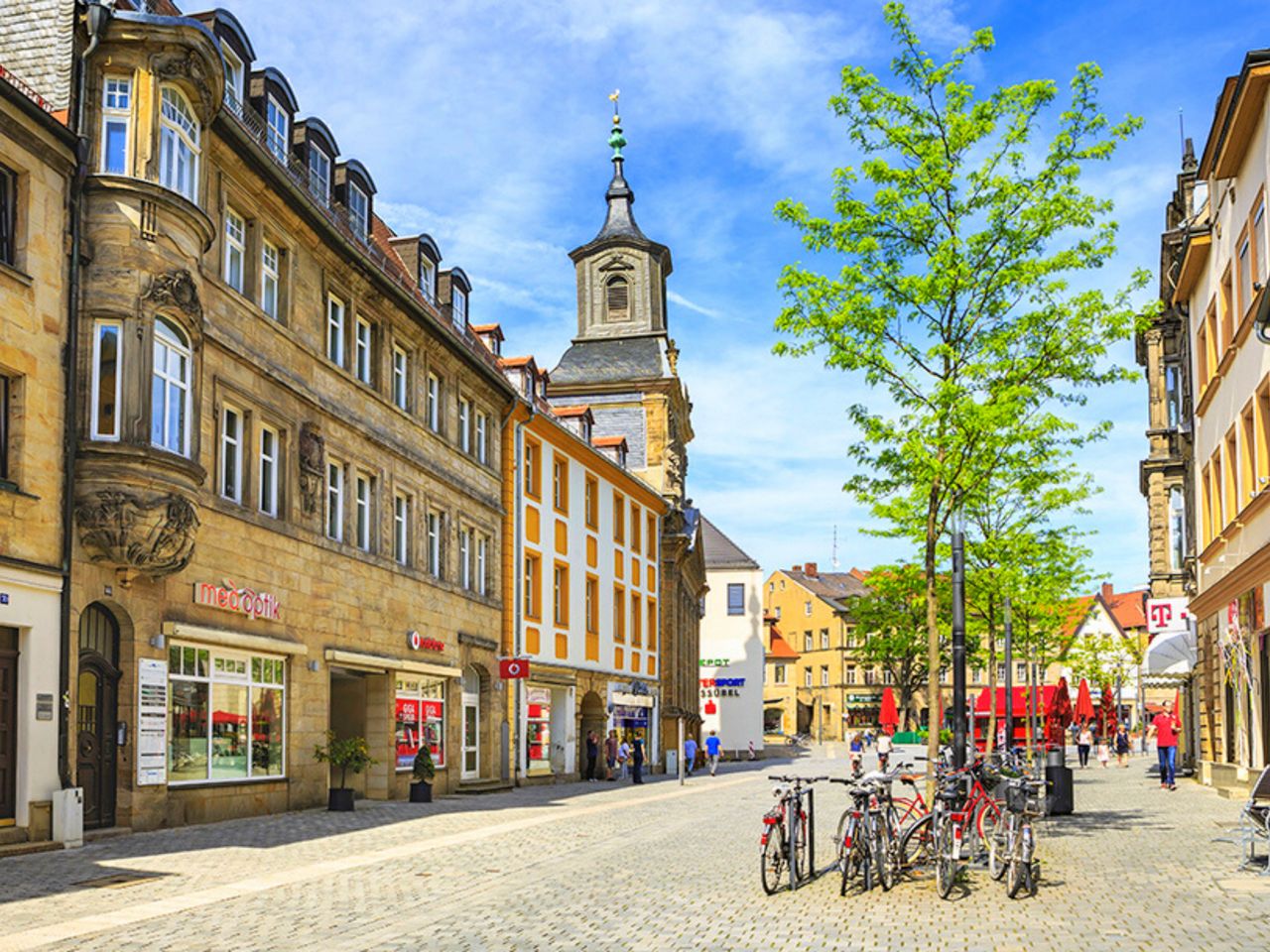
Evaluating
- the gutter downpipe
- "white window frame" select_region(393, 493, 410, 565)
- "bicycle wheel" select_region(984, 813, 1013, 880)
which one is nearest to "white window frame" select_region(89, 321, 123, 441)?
the gutter downpipe

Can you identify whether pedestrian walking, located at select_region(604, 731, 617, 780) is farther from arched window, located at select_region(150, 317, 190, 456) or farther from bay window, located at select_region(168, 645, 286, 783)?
arched window, located at select_region(150, 317, 190, 456)

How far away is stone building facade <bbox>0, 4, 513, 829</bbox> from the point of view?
18.7m

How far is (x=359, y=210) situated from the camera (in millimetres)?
30203

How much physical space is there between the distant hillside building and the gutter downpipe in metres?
62.3

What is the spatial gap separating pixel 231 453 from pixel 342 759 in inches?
224

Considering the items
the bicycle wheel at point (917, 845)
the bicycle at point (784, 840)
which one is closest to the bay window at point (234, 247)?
the bicycle at point (784, 840)

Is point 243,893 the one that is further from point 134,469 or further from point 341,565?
point 341,565

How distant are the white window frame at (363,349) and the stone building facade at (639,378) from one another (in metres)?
29.3

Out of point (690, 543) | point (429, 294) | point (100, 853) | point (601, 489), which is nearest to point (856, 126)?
point (100, 853)

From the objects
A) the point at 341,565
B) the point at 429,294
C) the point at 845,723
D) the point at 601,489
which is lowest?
the point at 845,723

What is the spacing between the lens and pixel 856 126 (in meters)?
18.5

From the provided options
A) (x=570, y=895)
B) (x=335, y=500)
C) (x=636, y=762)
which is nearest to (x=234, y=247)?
(x=335, y=500)

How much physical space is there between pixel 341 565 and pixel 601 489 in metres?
21.2

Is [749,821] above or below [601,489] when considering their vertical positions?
below
